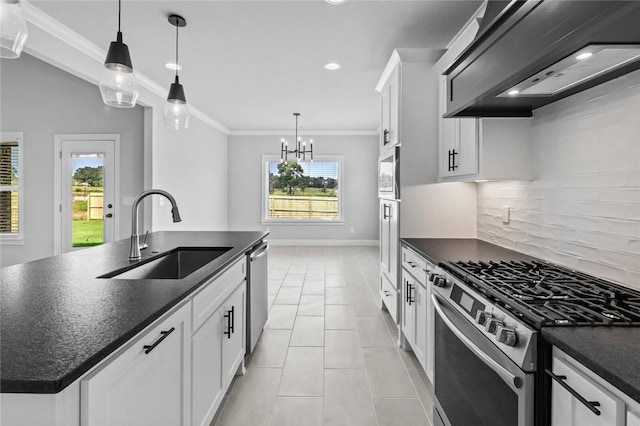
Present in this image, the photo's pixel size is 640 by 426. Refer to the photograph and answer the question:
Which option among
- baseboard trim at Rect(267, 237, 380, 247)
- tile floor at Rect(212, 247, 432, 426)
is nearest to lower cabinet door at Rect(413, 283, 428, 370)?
tile floor at Rect(212, 247, 432, 426)

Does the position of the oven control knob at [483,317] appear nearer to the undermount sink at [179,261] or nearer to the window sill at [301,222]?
the undermount sink at [179,261]

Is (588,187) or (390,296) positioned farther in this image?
(390,296)

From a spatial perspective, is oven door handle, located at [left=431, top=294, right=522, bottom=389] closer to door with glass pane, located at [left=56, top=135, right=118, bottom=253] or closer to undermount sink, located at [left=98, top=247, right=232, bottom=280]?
undermount sink, located at [left=98, top=247, right=232, bottom=280]

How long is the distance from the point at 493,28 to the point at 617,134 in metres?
0.72

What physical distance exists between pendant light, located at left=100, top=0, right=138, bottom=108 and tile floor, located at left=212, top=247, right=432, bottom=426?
1.90m

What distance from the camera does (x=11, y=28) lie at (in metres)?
1.34

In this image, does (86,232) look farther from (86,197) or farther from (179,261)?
(179,261)

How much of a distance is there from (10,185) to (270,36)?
4650 mm

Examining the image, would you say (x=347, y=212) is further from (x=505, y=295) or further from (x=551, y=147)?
(x=505, y=295)

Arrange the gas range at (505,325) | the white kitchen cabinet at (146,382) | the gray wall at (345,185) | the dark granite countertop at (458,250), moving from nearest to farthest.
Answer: the white kitchen cabinet at (146,382) < the gas range at (505,325) < the dark granite countertop at (458,250) < the gray wall at (345,185)

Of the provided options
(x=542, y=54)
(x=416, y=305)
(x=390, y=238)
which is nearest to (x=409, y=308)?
(x=416, y=305)

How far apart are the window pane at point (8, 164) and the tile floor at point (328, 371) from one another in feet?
14.1

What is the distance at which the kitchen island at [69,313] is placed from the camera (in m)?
0.75

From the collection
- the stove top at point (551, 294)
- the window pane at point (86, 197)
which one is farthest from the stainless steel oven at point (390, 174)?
the window pane at point (86, 197)
